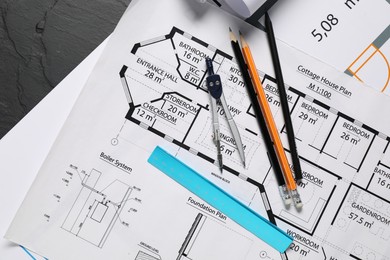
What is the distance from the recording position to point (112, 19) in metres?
0.65

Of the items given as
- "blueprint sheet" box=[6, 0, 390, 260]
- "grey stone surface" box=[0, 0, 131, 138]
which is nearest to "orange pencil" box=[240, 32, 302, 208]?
"blueprint sheet" box=[6, 0, 390, 260]

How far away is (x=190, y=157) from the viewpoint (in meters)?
0.62

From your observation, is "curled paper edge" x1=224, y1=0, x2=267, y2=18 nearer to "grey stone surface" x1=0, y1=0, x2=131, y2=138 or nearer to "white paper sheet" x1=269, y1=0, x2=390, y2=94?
"white paper sheet" x1=269, y1=0, x2=390, y2=94

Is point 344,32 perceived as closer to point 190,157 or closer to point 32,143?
point 190,157

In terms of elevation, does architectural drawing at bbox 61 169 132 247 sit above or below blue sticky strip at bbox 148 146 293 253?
below

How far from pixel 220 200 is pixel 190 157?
67 millimetres

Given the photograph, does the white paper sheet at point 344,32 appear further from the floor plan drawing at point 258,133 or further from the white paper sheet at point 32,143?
the white paper sheet at point 32,143

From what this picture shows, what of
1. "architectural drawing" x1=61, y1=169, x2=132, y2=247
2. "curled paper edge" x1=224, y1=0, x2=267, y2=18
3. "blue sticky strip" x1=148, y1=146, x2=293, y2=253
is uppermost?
"curled paper edge" x1=224, y1=0, x2=267, y2=18

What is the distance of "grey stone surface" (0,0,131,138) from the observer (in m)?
0.65

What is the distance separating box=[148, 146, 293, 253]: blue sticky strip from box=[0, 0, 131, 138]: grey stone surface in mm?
177

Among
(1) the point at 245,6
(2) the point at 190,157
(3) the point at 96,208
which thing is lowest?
(3) the point at 96,208

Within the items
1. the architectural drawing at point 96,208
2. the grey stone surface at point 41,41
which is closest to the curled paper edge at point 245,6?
the grey stone surface at point 41,41

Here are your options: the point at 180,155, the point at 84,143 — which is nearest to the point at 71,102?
the point at 84,143

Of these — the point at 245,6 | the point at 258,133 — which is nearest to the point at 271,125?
the point at 258,133
